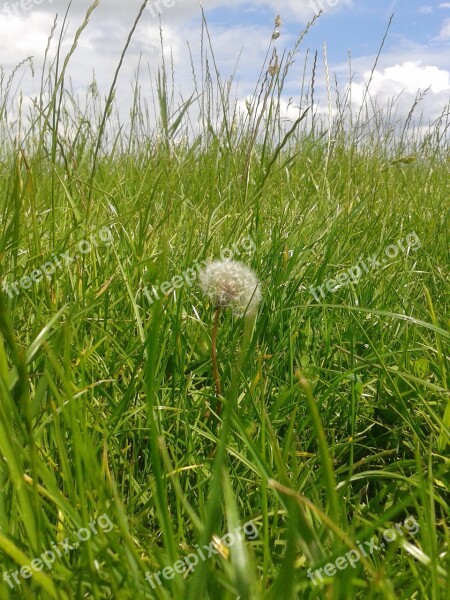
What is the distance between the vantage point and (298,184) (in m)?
3.02

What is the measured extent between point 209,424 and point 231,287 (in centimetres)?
28

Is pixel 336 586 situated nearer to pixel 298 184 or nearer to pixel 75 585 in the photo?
pixel 75 585

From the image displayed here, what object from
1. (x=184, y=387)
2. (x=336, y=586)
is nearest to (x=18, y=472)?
(x=336, y=586)

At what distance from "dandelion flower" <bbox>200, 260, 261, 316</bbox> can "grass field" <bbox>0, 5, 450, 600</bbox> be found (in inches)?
3.0

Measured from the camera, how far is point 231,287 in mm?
1223

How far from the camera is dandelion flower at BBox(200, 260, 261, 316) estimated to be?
121cm

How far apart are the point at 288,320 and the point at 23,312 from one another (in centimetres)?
61

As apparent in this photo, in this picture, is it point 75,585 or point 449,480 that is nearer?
point 75,585

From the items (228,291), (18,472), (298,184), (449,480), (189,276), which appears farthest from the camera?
(298,184)
